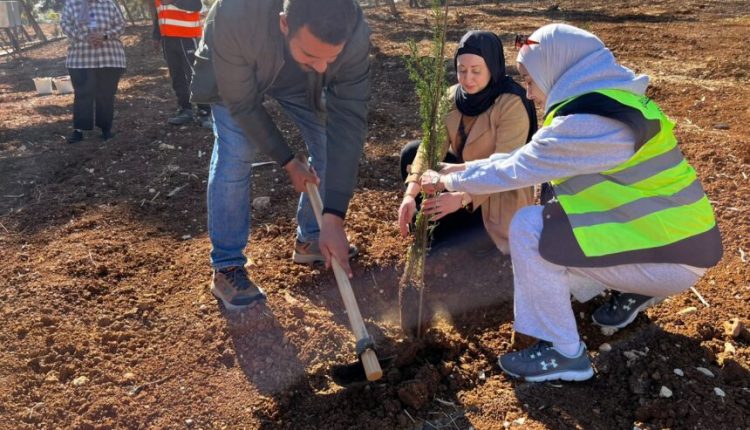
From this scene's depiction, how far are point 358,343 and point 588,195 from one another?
42.5 inches

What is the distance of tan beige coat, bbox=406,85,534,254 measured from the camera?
3072 mm

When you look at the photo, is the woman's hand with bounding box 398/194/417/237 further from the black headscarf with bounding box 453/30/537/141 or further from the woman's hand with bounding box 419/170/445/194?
the black headscarf with bounding box 453/30/537/141

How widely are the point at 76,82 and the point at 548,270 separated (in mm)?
5636

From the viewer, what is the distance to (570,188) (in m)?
2.29

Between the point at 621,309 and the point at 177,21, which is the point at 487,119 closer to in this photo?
the point at 621,309

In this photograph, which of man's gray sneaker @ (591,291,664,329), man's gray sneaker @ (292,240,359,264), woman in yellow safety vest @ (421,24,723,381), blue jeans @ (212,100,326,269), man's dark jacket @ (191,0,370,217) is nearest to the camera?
woman in yellow safety vest @ (421,24,723,381)

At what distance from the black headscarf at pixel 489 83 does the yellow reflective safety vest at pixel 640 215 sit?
2.97ft

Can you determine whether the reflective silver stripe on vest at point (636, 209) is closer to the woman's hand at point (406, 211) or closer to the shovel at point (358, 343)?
the woman's hand at point (406, 211)

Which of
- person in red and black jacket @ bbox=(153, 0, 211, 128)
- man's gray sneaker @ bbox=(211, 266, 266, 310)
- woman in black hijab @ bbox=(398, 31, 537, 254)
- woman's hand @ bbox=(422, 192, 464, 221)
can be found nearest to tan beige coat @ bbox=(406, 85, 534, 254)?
woman in black hijab @ bbox=(398, 31, 537, 254)

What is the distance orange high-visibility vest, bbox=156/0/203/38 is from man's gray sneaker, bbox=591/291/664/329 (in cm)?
525

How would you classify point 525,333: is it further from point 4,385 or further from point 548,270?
point 4,385

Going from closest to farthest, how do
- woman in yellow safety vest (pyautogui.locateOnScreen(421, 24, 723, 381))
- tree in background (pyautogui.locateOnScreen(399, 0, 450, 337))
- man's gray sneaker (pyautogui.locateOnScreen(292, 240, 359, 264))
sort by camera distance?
woman in yellow safety vest (pyautogui.locateOnScreen(421, 24, 723, 381)), tree in background (pyautogui.locateOnScreen(399, 0, 450, 337)), man's gray sneaker (pyautogui.locateOnScreen(292, 240, 359, 264))

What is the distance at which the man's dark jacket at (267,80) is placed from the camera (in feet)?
7.97

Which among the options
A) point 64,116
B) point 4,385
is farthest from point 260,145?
point 64,116
